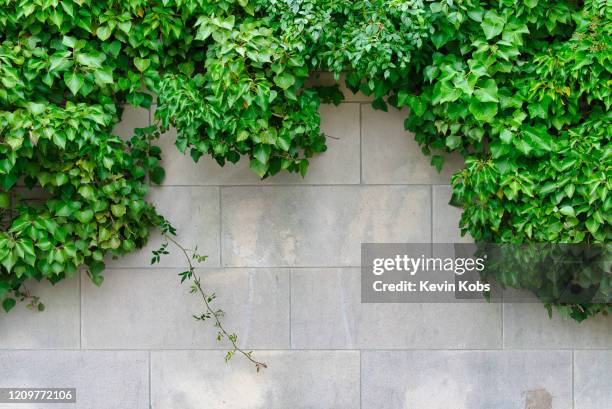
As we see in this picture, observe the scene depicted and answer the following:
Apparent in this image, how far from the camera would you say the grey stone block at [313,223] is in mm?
3881

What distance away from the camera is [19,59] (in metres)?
3.46

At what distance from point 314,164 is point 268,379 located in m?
1.29

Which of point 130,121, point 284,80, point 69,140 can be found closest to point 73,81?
point 69,140

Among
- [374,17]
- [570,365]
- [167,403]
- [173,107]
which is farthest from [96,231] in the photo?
[570,365]

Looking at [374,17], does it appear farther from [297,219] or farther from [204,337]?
[204,337]

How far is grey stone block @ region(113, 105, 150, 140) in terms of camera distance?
3887mm

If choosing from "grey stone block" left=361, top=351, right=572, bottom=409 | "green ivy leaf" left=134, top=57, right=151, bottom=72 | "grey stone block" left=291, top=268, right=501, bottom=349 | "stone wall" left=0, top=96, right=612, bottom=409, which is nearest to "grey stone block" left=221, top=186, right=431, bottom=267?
"stone wall" left=0, top=96, right=612, bottom=409

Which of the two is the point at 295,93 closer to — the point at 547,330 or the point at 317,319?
the point at 317,319

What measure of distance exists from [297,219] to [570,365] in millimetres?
1799

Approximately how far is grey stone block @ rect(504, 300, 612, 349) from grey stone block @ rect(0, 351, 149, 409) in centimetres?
217

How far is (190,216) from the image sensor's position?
3.91 meters

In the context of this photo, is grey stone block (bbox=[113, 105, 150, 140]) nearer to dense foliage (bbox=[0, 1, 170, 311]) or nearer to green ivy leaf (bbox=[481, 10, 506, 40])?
dense foliage (bbox=[0, 1, 170, 311])

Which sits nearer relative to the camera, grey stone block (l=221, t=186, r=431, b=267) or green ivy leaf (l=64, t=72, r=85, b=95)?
green ivy leaf (l=64, t=72, r=85, b=95)

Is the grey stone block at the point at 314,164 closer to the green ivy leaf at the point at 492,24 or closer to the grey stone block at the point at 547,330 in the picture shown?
the green ivy leaf at the point at 492,24
